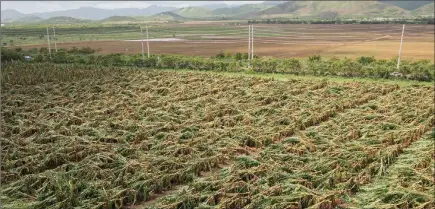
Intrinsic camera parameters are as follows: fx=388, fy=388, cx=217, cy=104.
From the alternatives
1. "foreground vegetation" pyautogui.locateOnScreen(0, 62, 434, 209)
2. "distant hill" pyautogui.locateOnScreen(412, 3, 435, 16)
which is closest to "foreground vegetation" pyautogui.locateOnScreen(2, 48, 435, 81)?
"foreground vegetation" pyautogui.locateOnScreen(0, 62, 434, 209)

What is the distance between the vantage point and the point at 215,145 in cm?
784

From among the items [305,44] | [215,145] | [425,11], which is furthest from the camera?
[425,11]

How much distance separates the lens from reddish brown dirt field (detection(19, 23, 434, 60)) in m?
29.9

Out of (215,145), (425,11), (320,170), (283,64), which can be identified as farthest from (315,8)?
(320,170)

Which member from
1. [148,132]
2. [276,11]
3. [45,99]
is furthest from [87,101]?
[276,11]

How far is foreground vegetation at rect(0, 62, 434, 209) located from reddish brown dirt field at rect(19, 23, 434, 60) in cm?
1619

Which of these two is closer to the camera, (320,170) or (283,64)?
(320,170)

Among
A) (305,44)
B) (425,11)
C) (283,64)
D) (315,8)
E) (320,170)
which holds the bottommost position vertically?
(320,170)

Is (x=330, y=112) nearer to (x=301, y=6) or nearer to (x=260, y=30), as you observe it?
(x=260, y=30)

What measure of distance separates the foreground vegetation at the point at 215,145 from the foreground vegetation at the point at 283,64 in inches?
121

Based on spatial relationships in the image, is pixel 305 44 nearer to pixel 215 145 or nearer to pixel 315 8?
pixel 215 145

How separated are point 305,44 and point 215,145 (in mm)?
30674

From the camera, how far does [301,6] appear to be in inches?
5507

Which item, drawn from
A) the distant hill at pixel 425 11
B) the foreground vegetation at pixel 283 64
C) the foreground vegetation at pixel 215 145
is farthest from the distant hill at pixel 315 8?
the foreground vegetation at pixel 215 145
